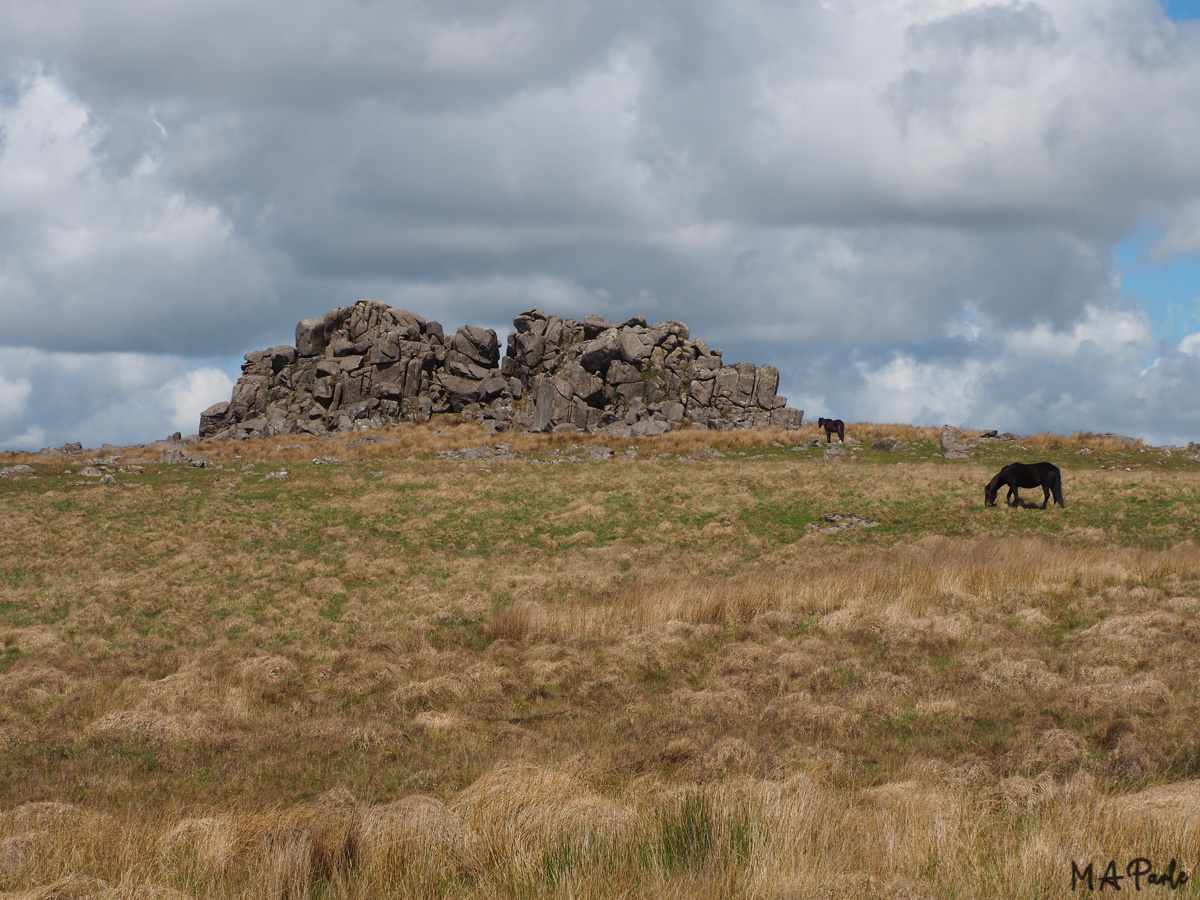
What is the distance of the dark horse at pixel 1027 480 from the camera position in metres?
29.8

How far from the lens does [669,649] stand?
16688 millimetres

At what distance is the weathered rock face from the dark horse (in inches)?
1476

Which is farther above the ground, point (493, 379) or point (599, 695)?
point (493, 379)

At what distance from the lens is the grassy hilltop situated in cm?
793

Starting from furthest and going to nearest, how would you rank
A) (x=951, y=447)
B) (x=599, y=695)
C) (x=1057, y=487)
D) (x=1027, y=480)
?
1. (x=951, y=447)
2. (x=1027, y=480)
3. (x=1057, y=487)
4. (x=599, y=695)

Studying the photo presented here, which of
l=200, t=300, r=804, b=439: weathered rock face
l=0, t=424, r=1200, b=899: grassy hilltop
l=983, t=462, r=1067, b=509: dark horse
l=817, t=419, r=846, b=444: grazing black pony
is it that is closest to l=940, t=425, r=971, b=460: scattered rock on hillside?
l=817, t=419, r=846, b=444: grazing black pony

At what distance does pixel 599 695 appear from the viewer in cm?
1472

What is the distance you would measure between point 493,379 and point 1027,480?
6134 cm

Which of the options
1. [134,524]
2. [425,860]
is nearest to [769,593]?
[425,860]

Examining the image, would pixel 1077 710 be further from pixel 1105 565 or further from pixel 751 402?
pixel 751 402
